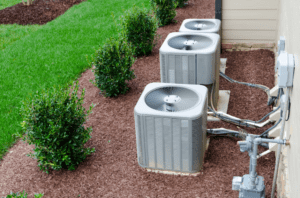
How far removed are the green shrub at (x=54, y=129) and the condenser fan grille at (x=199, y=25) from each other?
3064 millimetres

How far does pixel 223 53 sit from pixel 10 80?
16.2ft

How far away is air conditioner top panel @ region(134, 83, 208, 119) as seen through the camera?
13.1 feet

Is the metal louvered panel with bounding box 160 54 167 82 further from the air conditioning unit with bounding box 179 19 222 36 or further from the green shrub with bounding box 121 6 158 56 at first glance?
the green shrub with bounding box 121 6 158 56

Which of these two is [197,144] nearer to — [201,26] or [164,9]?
[201,26]

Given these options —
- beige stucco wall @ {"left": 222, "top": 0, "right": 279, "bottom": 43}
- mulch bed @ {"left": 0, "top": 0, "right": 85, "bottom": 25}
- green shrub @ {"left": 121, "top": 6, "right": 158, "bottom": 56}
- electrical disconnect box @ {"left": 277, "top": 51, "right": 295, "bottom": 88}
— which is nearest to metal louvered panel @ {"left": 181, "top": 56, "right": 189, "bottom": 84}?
electrical disconnect box @ {"left": 277, "top": 51, "right": 295, "bottom": 88}

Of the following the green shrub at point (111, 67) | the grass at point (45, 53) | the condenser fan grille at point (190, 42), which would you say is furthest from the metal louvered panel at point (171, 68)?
the grass at point (45, 53)

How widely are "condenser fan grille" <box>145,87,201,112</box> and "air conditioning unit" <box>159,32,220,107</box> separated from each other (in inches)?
30.8

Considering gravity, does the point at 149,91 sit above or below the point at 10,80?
above

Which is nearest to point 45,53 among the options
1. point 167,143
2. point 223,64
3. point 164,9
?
point 164,9

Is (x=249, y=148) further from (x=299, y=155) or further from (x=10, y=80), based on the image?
(x=10, y=80)

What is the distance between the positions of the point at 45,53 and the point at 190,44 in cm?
452

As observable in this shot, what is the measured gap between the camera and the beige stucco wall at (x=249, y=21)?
761cm

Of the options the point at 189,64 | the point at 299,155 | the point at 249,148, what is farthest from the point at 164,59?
the point at 299,155

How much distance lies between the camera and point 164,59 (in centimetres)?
521
